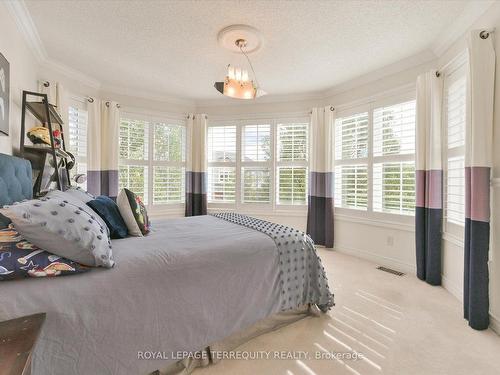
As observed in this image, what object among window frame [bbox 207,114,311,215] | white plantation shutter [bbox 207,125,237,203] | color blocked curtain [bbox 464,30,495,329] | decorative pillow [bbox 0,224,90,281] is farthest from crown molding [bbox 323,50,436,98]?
decorative pillow [bbox 0,224,90,281]

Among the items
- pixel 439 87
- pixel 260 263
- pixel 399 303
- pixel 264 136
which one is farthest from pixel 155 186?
pixel 439 87

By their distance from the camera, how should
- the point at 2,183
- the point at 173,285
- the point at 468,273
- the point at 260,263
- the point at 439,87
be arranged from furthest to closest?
1. the point at 439,87
2. the point at 468,273
3. the point at 260,263
4. the point at 2,183
5. the point at 173,285

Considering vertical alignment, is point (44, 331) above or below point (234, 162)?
below

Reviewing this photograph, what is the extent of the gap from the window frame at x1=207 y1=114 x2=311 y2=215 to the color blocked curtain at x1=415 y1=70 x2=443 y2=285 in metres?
1.65

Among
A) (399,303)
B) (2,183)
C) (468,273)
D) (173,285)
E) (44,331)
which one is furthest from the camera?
(399,303)

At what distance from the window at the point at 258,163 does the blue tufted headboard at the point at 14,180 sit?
2728 mm

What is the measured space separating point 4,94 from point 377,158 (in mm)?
3887

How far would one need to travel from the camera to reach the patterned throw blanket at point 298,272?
5.88 feet

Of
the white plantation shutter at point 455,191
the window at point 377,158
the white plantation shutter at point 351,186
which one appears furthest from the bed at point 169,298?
the white plantation shutter at point 351,186

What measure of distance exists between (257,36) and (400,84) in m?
1.92

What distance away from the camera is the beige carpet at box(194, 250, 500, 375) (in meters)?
1.46

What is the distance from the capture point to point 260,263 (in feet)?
5.48

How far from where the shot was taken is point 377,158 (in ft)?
10.9

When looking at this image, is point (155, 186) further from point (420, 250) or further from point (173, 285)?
point (420, 250)
